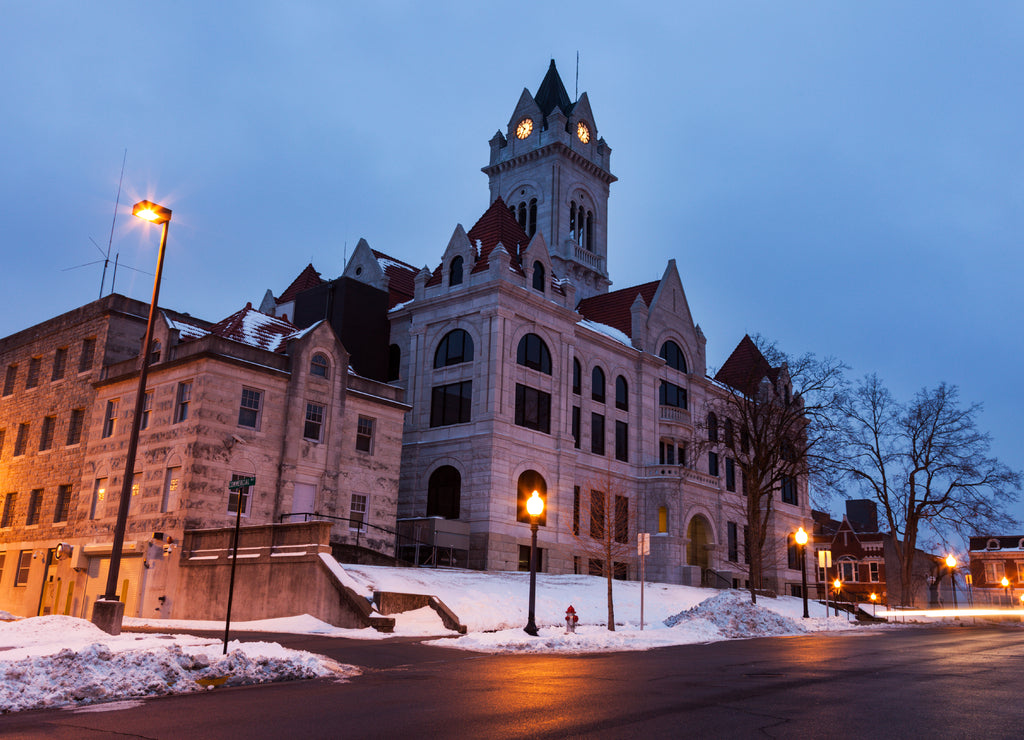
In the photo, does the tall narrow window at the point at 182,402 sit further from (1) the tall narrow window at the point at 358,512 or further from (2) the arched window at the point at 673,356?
(2) the arched window at the point at 673,356

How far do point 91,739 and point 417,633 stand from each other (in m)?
15.7

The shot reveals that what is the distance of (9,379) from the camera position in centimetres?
4484

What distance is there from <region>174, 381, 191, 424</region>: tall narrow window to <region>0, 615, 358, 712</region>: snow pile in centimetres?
1873

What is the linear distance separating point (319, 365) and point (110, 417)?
9.33 metres

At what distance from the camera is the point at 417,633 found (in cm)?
2345

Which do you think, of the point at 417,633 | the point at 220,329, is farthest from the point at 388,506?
the point at 417,633

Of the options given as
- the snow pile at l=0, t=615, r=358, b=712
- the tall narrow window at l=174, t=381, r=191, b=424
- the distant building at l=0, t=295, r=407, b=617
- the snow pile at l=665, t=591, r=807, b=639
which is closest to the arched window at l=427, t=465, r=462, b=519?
the distant building at l=0, t=295, r=407, b=617

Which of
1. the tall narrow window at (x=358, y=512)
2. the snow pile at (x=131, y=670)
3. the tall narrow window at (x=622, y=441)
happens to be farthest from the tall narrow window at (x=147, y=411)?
the tall narrow window at (x=622, y=441)

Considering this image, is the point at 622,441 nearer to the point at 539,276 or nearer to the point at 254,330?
the point at 539,276

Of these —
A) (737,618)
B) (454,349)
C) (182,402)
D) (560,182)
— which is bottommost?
(737,618)

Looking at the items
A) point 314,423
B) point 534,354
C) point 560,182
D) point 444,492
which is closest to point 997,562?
point 560,182

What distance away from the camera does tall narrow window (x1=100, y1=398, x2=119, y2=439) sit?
3634cm

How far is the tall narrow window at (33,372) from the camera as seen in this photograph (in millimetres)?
42469

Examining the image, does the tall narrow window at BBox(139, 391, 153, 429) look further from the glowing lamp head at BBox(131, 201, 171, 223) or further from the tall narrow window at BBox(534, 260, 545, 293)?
the tall narrow window at BBox(534, 260, 545, 293)
